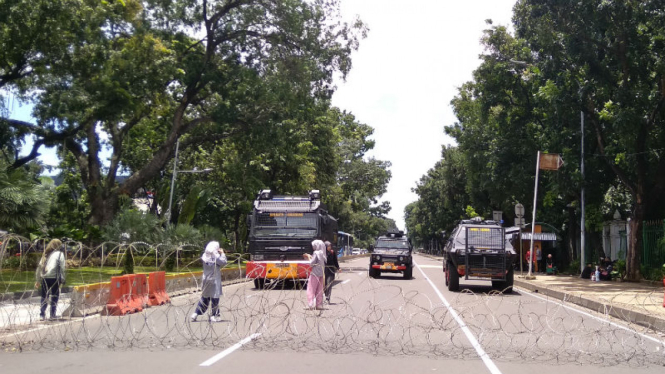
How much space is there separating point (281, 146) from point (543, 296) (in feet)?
50.7

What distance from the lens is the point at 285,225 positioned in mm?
23109

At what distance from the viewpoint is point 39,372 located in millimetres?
7895

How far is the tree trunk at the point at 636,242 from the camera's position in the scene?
1045 inches

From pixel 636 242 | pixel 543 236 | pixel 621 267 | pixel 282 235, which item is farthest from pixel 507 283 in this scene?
pixel 543 236

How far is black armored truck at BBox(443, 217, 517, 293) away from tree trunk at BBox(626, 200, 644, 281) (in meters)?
7.36

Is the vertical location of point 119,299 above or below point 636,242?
below

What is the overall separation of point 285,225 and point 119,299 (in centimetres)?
944

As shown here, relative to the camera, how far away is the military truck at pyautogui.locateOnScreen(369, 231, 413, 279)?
93.9ft

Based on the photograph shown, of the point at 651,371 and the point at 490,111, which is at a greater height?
the point at 490,111

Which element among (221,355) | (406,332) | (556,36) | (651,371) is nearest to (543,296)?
(556,36)

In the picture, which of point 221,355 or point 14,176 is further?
point 14,176

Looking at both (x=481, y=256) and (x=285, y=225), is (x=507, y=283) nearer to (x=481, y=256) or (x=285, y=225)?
(x=481, y=256)

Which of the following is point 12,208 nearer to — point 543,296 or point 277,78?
point 277,78

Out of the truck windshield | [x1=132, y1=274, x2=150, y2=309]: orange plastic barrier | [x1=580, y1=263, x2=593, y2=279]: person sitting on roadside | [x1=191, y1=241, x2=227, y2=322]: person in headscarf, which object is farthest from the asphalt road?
[x1=580, y1=263, x2=593, y2=279]: person sitting on roadside
